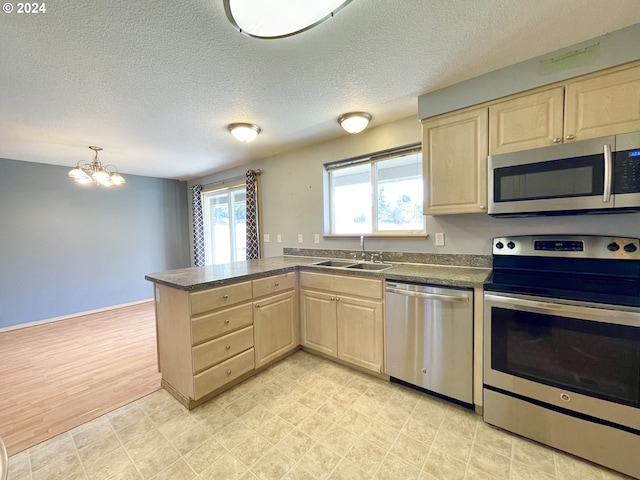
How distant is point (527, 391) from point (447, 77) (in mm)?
2134

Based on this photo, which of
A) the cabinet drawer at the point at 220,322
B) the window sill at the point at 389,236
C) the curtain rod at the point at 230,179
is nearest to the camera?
the cabinet drawer at the point at 220,322

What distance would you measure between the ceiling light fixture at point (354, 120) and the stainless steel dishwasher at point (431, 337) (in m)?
1.46

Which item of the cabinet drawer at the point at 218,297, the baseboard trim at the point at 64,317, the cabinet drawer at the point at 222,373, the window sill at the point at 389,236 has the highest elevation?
the window sill at the point at 389,236

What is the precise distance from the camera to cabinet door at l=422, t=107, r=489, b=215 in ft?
6.46

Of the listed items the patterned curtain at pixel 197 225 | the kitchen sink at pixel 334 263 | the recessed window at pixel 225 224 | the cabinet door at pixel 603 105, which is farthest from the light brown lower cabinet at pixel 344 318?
the patterned curtain at pixel 197 225

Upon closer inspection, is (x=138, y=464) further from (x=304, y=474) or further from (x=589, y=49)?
(x=589, y=49)

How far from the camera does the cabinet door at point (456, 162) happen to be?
77.5 inches

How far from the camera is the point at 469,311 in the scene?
5.91 ft

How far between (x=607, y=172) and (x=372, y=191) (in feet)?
5.81

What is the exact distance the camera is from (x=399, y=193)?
2.78 m

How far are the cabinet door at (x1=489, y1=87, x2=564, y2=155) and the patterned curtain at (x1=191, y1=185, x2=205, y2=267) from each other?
15.3ft

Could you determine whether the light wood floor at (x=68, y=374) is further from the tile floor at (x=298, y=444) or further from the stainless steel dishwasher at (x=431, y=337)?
the stainless steel dishwasher at (x=431, y=337)

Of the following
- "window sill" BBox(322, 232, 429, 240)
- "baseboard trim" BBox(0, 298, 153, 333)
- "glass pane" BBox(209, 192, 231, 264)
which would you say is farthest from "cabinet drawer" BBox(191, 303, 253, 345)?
"baseboard trim" BBox(0, 298, 153, 333)

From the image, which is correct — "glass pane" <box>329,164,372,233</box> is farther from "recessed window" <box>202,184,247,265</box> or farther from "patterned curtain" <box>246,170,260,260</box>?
"recessed window" <box>202,184,247,265</box>
